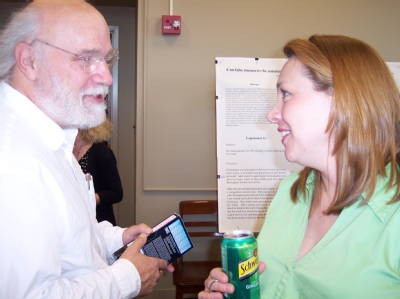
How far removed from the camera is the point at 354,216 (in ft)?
3.03

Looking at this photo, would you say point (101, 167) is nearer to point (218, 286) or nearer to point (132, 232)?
point (132, 232)

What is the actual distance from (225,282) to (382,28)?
2841mm

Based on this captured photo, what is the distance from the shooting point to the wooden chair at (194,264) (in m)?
2.12

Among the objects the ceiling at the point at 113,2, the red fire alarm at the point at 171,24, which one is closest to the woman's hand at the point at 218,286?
the red fire alarm at the point at 171,24

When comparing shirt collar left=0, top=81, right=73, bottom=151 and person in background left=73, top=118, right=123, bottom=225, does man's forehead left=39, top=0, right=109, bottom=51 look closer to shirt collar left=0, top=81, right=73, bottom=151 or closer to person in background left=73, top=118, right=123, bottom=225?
shirt collar left=0, top=81, right=73, bottom=151

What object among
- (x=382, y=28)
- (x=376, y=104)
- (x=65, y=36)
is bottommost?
(x=376, y=104)

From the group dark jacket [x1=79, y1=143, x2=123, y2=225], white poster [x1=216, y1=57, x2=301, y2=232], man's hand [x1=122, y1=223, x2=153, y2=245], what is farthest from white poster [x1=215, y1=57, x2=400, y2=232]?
man's hand [x1=122, y1=223, x2=153, y2=245]

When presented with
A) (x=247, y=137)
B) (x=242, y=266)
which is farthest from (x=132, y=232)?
(x=247, y=137)

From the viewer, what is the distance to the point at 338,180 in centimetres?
100

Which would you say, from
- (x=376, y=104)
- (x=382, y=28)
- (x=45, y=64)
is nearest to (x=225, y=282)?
(x=376, y=104)

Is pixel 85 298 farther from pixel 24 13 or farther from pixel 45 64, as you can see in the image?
pixel 24 13

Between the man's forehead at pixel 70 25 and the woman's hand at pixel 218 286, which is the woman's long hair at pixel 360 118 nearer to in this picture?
the woman's hand at pixel 218 286

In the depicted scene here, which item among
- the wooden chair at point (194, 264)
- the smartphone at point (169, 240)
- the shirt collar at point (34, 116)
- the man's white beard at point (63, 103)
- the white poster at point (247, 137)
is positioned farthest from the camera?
the white poster at point (247, 137)

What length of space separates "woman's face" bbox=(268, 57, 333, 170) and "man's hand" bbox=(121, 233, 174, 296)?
0.62 meters
